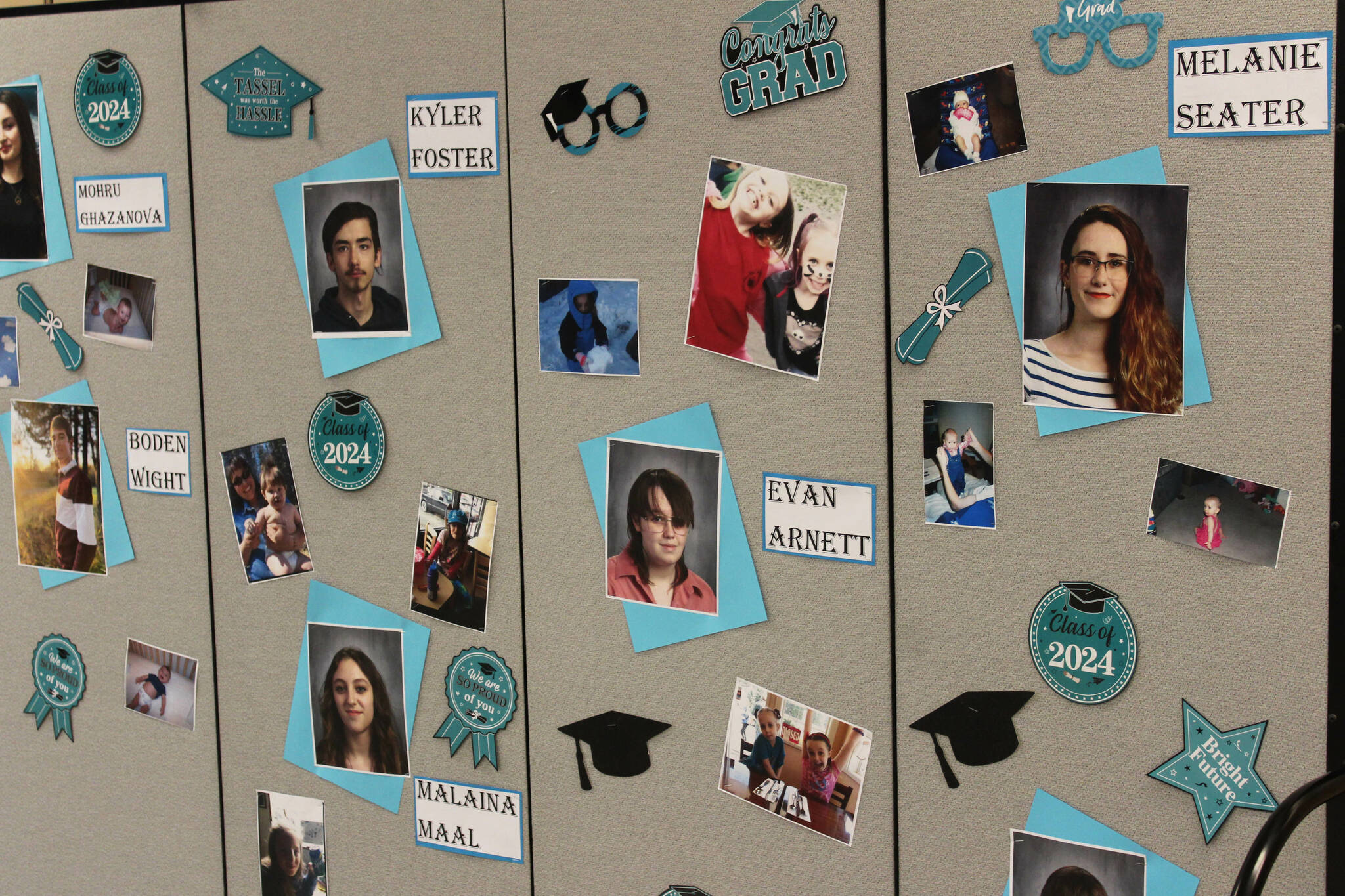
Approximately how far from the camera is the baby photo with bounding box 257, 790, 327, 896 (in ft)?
5.81

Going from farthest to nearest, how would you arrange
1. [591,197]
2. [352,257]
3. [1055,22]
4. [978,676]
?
1. [352,257]
2. [591,197]
3. [978,676]
4. [1055,22]

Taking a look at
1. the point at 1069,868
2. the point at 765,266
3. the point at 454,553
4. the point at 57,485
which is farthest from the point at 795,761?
the point at 57,485

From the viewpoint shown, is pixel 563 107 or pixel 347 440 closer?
pixel 563 107

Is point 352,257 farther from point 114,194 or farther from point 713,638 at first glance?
point 713,638

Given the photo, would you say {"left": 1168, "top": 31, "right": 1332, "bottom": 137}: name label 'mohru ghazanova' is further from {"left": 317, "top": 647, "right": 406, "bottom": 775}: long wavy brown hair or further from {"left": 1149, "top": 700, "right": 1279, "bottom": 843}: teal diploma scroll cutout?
{"left": 317, "top": 647, "right": 406, "bottom": 775}: long wavy brown hair

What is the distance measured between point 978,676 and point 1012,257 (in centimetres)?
57

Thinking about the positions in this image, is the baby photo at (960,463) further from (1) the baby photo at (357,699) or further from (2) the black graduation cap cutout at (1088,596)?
(1) the baby photo at (357,699)

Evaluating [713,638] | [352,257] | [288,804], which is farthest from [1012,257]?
[288,804]

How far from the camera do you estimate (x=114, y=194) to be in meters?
1.77

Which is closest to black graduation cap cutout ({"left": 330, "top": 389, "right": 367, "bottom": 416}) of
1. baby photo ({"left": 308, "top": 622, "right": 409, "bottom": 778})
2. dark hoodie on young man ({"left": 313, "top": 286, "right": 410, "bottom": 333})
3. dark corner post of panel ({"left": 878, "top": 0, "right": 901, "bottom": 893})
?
dark hoodie on young man ({"left": 313, "top": 286, "right": 410, "bottom": 333})

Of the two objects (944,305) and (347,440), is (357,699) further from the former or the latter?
(944,305)

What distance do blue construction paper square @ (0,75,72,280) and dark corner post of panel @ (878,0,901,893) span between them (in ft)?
4.67

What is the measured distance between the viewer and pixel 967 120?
4.40ft

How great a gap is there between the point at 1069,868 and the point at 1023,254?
84 cm
